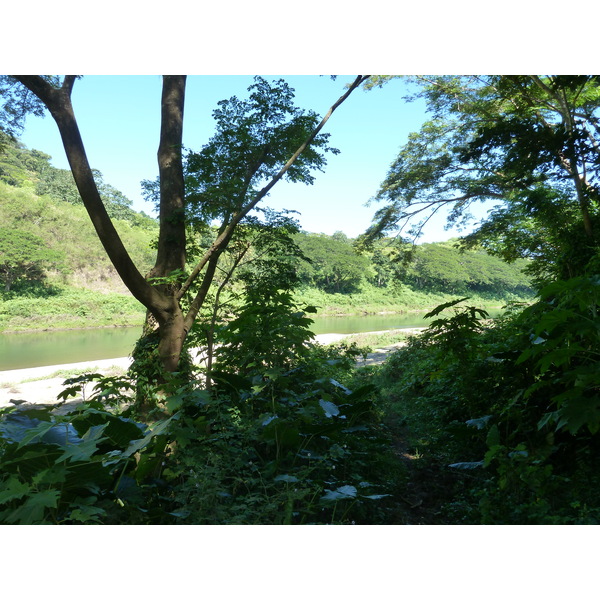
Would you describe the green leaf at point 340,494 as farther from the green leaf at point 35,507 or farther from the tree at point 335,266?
the tree at point 335,266

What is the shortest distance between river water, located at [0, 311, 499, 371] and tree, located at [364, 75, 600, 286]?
1082 millimetres

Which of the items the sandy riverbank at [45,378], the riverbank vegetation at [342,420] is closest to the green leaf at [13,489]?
the riverbank vegetation at [342,420]

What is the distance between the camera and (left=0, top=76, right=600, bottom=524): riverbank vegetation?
1103 mm

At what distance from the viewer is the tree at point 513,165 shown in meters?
2.10

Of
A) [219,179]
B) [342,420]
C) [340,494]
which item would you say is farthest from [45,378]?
[340,494]

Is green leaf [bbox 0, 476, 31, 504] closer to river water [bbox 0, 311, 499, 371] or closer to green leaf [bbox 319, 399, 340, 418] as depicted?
green leaf [bbox 319, 399, 340, 418]

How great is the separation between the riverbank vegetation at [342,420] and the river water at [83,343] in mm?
2065

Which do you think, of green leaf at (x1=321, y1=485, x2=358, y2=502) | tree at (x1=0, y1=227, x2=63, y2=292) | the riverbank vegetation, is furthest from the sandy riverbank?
tree at (x1=0, y1=227, x2=63, y2=292)

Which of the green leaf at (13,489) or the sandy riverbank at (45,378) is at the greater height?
the green leaf at (13,489)

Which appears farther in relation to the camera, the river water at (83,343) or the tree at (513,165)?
the river water at (83,343)

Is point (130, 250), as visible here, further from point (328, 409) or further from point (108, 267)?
point (328, 409)

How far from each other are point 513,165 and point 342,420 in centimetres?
156
